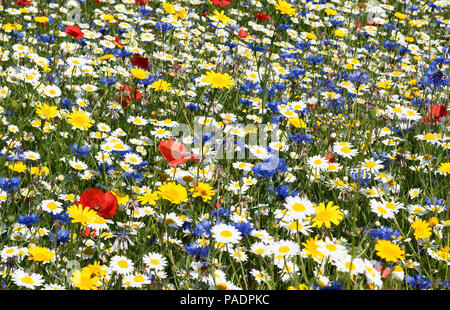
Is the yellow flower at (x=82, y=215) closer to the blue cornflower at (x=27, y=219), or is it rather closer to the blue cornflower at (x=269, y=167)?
the blue cornflower at (x=27, y=219)

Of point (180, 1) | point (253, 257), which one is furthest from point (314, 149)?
point (180, 1)

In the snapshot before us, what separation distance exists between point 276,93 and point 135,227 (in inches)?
73.5

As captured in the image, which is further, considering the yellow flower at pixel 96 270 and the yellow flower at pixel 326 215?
the yellow flower at pixel 326 215

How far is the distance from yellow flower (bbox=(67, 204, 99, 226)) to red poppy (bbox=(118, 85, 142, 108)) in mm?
1472

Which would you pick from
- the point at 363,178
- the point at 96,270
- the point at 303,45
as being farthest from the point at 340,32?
the point at 96,270

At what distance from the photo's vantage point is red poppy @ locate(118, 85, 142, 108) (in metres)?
3.58

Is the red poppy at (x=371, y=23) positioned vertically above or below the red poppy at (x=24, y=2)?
below

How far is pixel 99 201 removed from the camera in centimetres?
228

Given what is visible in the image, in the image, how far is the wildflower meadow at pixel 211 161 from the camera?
215 centimetres

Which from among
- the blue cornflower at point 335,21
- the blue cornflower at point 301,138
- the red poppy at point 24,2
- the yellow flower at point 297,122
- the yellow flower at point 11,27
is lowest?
the blue cornflower at point 301,138

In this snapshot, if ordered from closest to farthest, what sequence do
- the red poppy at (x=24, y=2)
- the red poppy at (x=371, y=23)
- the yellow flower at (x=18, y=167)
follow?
the yellow flower at (x=18, y=167), the red poppy at (x=24, y=2), the red poppy at (x=371, y=23)

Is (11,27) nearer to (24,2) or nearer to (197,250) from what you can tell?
(24,2)

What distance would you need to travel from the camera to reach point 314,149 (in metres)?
3.42

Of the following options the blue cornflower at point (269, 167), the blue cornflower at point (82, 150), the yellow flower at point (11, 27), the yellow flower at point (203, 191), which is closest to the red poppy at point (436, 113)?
the blue cornflower at point (269, 167)
